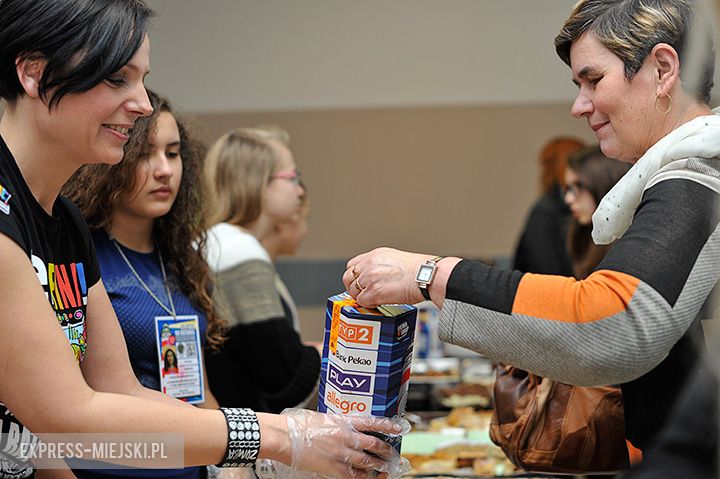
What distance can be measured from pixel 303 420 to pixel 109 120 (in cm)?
64

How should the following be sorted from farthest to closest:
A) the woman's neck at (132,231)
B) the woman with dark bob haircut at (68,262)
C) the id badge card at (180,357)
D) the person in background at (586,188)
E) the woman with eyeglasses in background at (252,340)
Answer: the person in background at (586,188) < the woman with eyeglasses in background at (252,340) < the woman's neck at (132,231) < the id badge card at (180,357) < the woman with dark bob haircut at (68,262)

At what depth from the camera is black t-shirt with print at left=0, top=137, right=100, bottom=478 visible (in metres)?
1.42

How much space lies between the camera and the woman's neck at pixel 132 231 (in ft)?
7.77

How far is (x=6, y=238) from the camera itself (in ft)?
4.33

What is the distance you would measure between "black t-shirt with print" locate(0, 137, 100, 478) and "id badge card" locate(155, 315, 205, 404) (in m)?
0.57

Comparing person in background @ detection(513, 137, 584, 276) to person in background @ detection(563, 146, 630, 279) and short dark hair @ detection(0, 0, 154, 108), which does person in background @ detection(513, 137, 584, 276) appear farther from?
short dark hair @ detection(0, 0, 154, 108)

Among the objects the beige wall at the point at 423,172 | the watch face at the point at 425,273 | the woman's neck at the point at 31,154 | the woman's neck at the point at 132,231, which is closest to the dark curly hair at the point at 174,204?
the woman's neck at the point at 132,231

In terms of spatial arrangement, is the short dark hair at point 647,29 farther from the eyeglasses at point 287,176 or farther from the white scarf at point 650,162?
the eyeglasses at point 287,176

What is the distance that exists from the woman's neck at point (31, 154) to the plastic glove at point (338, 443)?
1.97 ft

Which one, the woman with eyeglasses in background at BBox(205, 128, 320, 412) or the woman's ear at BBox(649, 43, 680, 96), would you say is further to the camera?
the woman with eyeglasses in background at BBox(205, 128, 320, 412)

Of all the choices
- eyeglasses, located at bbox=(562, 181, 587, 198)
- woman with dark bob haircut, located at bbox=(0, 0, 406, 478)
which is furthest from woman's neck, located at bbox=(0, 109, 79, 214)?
eyeglasses, located at bbox=(562, 181, 587, 198)

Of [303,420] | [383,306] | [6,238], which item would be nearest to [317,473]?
[303,420]

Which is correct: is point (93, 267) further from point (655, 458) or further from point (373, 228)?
point (373, 228)

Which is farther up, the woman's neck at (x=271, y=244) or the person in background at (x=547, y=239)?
the woman's neck at (x=271, y=244)
